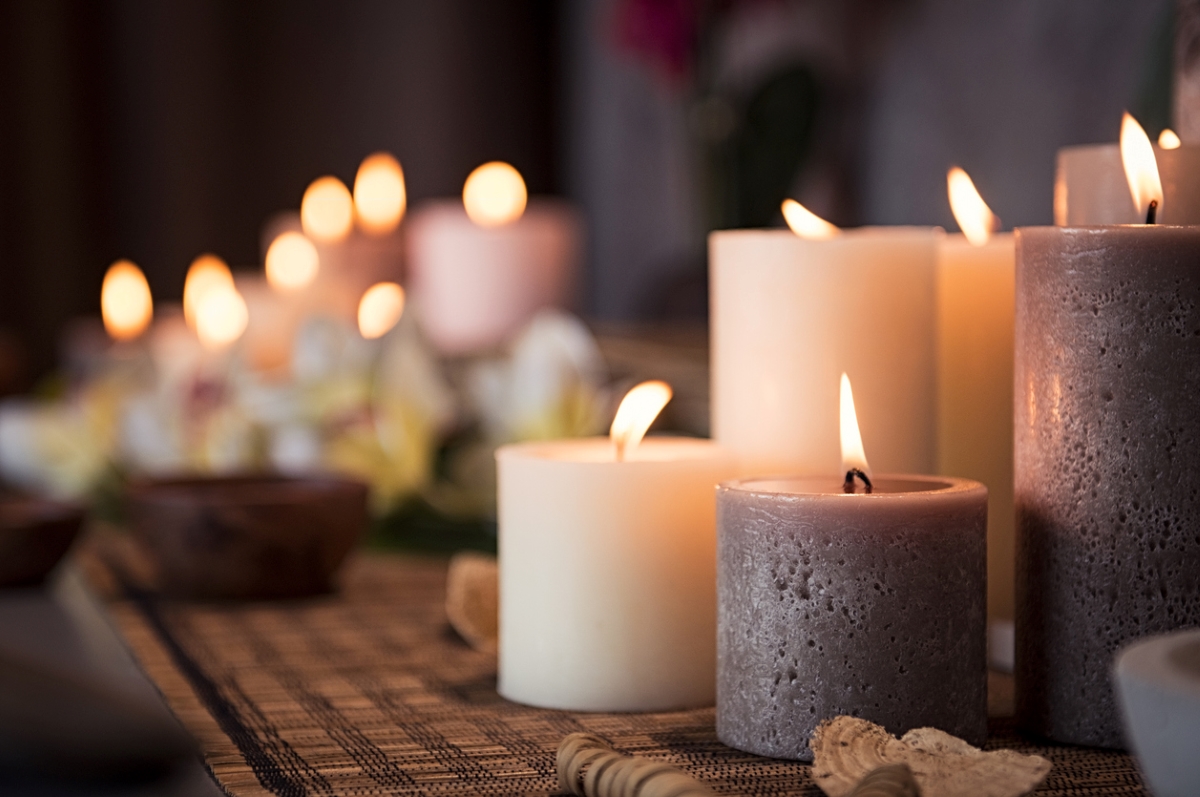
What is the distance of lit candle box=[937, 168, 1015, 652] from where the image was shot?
2.14ft

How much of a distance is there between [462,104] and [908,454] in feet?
5.64

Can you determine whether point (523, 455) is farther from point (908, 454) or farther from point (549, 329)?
point (549, 329)

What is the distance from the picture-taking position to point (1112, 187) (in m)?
0.58

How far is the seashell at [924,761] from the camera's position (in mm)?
449

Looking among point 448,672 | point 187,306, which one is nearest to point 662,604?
point 448,672

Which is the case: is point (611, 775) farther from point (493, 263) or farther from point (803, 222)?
point (493, 263)

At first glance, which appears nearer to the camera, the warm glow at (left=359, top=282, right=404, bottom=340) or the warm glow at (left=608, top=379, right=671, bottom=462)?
the warm glow at (left=608, top=379, right=671, bottom=462)

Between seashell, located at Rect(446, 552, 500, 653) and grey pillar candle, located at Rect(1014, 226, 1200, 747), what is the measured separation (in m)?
0.31

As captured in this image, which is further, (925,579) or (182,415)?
(182,415)

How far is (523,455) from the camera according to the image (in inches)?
24.9

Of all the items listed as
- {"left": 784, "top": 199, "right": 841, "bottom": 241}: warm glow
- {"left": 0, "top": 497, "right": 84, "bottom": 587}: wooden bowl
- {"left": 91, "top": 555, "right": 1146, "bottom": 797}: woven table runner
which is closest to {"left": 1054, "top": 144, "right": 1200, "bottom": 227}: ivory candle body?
{"left": 784, "top": 199, "right": 841, "bottom": 241}: warm glow

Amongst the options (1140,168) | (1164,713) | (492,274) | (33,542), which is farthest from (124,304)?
(1164,713)

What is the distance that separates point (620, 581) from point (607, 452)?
8 centimetres

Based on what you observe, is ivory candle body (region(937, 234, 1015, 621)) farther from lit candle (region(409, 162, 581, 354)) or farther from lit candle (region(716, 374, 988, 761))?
lit candle (region(409, 162, 581, 354))
